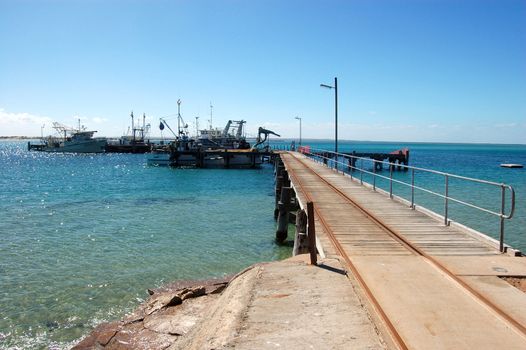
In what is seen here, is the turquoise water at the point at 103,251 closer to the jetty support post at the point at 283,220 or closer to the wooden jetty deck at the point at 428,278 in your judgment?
the jetty support post at the point at 283,220

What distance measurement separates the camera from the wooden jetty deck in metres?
4.55

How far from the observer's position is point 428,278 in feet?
21.0

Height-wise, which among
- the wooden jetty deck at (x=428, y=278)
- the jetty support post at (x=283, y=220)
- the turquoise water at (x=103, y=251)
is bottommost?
the turquoise water at (x=103, y=251)

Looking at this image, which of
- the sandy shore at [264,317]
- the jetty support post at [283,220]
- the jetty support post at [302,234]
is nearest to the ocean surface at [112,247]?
the jetty support post at [283,220]

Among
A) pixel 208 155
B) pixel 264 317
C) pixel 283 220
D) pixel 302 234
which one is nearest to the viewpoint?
pixel 264 317

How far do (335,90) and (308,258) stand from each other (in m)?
23.0

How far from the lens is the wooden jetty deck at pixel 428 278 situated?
4547 millimetres

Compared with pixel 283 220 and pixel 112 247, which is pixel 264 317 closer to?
pixel 283 220

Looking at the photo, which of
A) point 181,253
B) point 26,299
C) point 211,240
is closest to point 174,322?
point 26,299

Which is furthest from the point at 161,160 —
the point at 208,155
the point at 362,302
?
the point at 362,302

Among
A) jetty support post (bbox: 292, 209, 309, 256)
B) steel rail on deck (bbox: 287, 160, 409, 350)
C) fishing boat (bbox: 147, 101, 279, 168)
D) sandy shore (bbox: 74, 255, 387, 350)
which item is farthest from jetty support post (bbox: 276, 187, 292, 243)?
fishing boat (bbox: 147, 101, 279, 168)

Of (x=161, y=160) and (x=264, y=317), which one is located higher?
(x=264, y=317)

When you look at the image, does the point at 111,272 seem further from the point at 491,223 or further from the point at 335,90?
the point at 335,90

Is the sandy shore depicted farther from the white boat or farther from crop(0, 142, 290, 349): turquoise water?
the white boat
